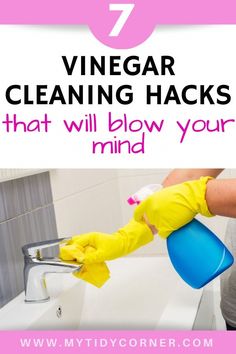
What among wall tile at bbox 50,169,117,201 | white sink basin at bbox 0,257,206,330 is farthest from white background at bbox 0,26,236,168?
wall tile at bbox 50,169,117,201

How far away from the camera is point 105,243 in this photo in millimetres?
1122

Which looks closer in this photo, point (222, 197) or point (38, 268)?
point (222, 197)

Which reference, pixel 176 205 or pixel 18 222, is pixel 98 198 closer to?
pixel 18 222

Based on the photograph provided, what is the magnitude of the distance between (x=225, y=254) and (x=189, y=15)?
416mm

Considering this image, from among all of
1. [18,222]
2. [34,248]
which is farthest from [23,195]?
[34,248]

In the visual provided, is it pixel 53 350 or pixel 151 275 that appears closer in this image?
pixel 53 350

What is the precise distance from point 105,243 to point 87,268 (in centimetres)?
6

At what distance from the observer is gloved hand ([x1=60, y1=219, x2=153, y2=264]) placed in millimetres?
1079

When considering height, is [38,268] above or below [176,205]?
below

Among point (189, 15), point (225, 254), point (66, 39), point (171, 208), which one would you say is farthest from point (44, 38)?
point (225, 254)

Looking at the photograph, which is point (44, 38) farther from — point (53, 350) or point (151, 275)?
point (151, 275)

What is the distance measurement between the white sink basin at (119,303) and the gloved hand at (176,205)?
179 millimetres

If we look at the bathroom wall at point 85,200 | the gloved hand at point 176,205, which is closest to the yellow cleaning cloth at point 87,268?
the gloved hand at point 176,205

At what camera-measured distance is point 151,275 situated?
1.41 meters
